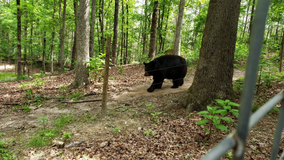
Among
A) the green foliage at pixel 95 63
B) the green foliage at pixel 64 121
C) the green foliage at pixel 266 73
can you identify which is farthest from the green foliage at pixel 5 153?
the green foliage at pixel 266 73

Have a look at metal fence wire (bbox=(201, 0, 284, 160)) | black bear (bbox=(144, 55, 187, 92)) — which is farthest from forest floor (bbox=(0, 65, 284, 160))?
metal fence wire (bbox=(201, 0, 284, 160))

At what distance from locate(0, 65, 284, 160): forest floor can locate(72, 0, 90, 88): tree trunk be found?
1309mm

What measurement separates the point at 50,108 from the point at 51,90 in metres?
2.43

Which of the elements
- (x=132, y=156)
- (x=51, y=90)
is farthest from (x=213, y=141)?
(x=51, y=90)

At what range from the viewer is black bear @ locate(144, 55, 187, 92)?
666 cm

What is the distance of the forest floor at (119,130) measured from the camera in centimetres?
314

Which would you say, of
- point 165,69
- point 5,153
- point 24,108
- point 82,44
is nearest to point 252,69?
point 5,153

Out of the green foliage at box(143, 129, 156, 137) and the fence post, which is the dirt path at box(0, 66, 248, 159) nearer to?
the green foliage at box(143, 129, 156, 137)

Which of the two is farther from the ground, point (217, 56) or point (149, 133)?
point (217, 56)

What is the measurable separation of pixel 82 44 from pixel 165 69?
4.18 m

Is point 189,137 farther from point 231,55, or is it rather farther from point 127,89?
point 127,89

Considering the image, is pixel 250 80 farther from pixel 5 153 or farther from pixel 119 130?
pixel 5 153

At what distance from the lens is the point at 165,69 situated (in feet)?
22.1

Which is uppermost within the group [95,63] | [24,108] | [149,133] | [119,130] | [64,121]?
[95,63]
